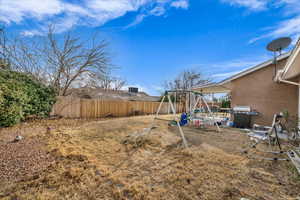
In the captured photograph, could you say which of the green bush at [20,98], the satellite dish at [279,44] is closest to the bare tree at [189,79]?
the satellite dish at [279,44]

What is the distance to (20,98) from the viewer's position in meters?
5.62

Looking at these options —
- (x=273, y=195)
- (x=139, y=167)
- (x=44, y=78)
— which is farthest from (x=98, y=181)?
(x=44, y=78)

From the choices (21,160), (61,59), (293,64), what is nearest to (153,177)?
(21,160)

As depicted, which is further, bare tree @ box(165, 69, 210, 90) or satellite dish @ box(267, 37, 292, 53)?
bare tree @ box(165, 69, 210, 90)

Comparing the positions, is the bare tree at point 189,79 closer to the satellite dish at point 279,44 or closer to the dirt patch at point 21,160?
the satellite dish at point 279,44

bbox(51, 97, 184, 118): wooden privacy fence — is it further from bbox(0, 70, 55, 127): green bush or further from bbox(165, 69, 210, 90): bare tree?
bbox(165, 69, 210, 90): bare tree

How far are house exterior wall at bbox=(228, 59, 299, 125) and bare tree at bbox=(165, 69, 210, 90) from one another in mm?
14296

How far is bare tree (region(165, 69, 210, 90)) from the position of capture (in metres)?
21.7

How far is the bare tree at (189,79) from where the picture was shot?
2167 cm

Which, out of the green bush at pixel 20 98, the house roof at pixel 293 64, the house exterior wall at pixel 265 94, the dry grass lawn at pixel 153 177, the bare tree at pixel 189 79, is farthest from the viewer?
the bare tree at pixel 189 79

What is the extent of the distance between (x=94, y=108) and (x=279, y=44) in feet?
36.5

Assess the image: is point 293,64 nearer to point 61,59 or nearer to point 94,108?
point 94,108

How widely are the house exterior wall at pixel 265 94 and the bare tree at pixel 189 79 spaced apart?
14296 mm

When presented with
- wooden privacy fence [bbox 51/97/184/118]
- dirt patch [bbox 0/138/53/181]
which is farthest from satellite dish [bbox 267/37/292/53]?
wooden privacy fence [bbox 51/97/184/118]
